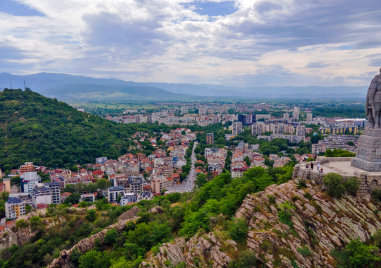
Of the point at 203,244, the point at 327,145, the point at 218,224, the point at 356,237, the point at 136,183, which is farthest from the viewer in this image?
the point at 327,145

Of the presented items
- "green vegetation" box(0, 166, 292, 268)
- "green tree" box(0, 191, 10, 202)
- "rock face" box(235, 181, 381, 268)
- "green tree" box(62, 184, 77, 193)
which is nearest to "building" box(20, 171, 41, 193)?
"green tree" box(0, 191, 10, 202)

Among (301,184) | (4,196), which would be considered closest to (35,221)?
(4,196)

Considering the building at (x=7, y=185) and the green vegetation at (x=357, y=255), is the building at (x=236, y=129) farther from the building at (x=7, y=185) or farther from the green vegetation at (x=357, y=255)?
the green vegetation at (x=357, y=255)

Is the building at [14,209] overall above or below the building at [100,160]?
below

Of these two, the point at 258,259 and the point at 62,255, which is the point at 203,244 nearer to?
the point at 258,259

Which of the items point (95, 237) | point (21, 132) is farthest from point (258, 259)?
point (21, 132)

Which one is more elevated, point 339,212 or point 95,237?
point 339,212

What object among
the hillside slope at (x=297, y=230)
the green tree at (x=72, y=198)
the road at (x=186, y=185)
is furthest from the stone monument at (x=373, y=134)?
the green tree at (x=72, y=198)
